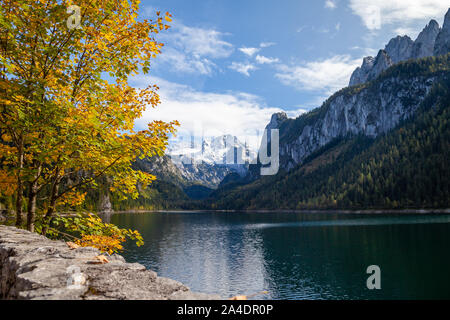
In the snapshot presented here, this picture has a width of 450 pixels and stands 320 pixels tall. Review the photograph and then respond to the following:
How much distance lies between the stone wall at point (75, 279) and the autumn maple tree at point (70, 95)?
3.41m

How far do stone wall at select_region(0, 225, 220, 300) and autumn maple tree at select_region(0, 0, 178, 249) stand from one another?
3.41 meters

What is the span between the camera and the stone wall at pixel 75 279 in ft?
15.4

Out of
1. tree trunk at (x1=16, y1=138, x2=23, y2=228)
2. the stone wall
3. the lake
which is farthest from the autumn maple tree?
the lake

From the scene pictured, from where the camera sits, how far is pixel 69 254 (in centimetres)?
688

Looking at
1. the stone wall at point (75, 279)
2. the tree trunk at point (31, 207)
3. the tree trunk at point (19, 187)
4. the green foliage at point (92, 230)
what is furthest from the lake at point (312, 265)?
the stone wall at point (75, 279)

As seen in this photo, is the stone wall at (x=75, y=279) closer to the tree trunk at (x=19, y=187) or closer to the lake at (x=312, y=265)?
the tree trunk at (x=19, y=187)

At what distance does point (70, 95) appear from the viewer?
36.6 ft

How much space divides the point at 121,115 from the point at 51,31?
3969 millimetres

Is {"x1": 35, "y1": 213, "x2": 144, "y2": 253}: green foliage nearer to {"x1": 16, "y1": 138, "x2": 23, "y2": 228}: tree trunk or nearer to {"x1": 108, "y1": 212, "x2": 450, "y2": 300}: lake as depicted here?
{"x1": 16, "y1": 138, "x2": 23, "y2": 228}: tree trunk

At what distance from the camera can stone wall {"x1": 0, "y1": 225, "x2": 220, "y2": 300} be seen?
15.4 ft

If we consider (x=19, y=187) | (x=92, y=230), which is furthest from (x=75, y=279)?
(x=19, y=187)

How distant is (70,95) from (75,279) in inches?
326

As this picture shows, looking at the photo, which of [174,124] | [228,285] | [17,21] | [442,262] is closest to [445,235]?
[442,262]

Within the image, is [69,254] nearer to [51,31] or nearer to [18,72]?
[18,72]
